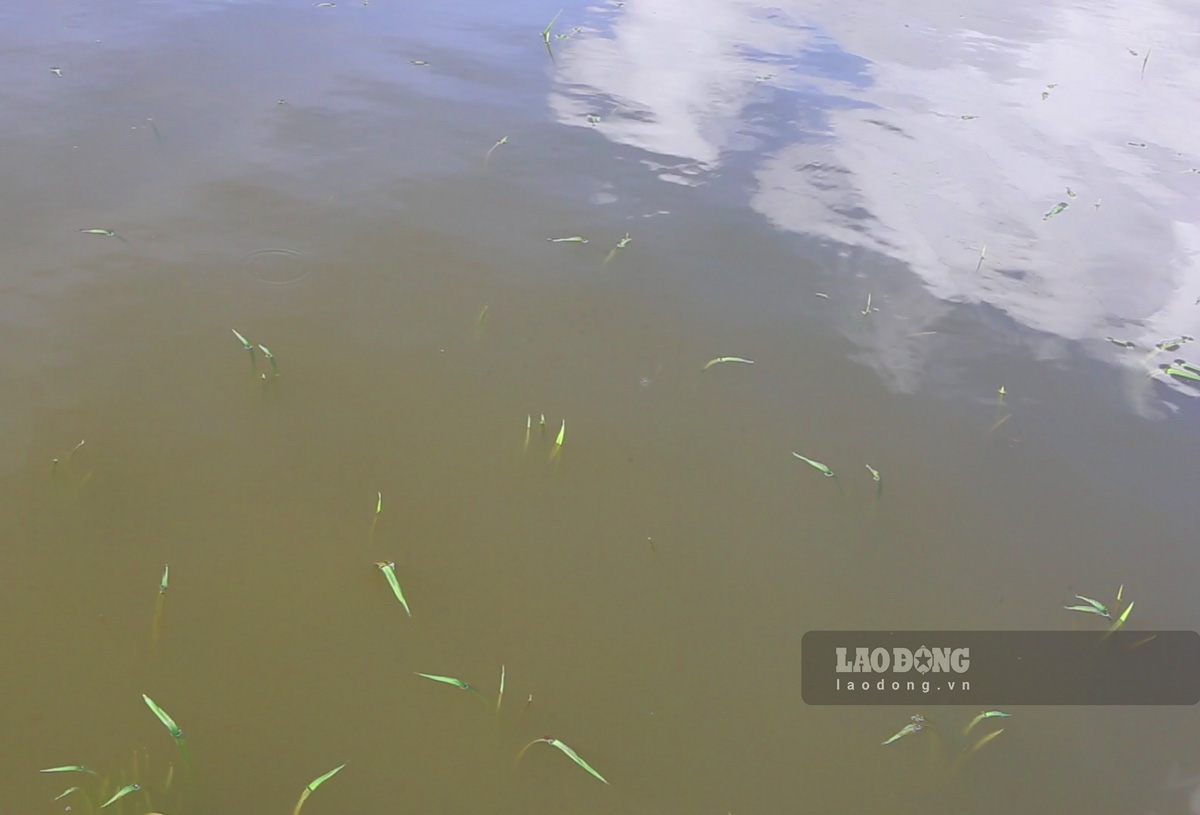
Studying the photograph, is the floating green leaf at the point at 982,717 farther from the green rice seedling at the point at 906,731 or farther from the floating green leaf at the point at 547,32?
the floating green leaf at the point at 547,32

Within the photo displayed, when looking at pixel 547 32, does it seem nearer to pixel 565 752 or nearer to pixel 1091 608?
pixel 1091 608

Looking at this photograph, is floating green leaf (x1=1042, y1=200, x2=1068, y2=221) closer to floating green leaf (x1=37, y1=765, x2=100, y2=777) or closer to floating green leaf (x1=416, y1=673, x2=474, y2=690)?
floating green leaf (x1=416, y1=673, x2=474, y2=690)

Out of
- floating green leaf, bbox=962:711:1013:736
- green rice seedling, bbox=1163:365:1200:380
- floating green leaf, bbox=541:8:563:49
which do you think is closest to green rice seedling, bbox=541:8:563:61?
floating green leaf, bbox=541:8:563:49

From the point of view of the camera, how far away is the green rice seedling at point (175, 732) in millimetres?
1486

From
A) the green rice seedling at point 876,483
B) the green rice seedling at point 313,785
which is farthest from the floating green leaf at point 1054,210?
the green rice seedling at point 313,785

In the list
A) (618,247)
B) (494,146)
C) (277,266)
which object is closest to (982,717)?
(618,247)

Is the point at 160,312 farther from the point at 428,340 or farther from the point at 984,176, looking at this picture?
the point at 984,176

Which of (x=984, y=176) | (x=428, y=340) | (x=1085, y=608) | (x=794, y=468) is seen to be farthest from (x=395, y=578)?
(x=984, y=176)

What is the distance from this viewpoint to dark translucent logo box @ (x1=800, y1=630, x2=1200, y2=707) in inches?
74.2

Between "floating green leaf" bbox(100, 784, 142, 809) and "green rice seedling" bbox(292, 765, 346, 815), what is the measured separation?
32 centimetres

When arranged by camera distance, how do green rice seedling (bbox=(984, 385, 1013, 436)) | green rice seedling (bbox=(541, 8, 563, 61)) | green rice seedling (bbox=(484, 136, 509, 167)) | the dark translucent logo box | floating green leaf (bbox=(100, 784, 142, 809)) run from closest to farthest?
floating green leaf (bbox=(100, 784, 142, 809)) < the dark translucent logo box < green rice seedling (bbox=(984, 385, 1013, 436)) < green rice seedling (bbox=(484, 136, 509, 167)) < green rice seedling (bbox=(541, 8, 563, 61))

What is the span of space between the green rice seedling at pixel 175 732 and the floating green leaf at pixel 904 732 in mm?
1584

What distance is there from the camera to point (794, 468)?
2.41 meters

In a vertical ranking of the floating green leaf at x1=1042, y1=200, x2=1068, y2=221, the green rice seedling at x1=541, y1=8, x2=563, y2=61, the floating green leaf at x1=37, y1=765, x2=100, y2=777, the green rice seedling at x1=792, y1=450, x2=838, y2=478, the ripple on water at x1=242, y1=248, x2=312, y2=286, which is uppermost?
the green rice seedling at x1=541, y1=8, x2=563, y2=61
